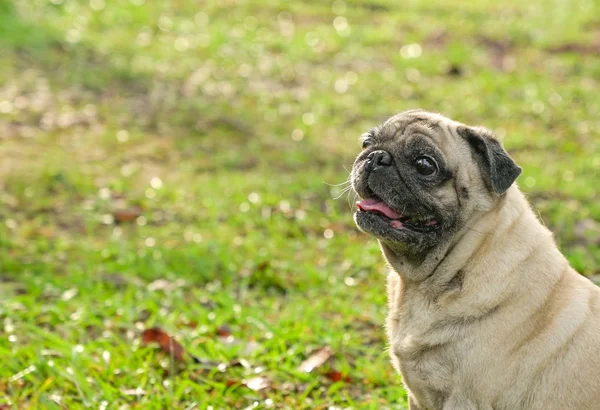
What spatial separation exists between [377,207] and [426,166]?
11.7 inches

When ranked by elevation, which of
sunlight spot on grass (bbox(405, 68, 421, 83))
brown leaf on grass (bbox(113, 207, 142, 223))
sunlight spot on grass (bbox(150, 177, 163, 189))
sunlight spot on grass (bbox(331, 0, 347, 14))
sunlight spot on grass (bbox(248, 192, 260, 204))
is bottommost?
sunlight spot on grass (bbox(331, 0, 347, 14))

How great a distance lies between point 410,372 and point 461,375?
9.8 inches

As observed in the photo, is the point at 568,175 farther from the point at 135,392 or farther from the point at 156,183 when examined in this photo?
the point at 135,392

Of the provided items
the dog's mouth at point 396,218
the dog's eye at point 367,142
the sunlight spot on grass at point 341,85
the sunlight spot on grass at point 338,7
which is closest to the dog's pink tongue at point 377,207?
the dog's mouth at point 396,218

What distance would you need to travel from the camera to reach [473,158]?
3.78m

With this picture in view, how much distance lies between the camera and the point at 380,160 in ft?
12.6

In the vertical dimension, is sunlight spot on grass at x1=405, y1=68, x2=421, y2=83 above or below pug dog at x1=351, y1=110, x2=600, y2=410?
below

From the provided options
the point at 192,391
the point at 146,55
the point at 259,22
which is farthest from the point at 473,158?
the point at 259,22

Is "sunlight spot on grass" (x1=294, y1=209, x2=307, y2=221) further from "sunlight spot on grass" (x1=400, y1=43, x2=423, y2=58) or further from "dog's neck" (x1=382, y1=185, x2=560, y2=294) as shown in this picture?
"sunlight spot on grass" (x1=400, y1=43, x2=423, y2=58)

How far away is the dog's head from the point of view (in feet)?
12.2

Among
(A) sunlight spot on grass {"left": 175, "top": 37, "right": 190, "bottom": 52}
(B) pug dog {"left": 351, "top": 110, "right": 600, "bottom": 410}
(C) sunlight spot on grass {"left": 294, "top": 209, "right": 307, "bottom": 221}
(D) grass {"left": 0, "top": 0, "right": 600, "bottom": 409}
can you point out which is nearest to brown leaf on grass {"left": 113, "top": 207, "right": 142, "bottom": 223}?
(D) grass {"left": 0, "top": 0, "right": 600, "bottom": 409}

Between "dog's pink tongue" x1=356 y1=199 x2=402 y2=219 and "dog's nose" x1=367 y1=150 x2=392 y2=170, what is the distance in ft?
0.56

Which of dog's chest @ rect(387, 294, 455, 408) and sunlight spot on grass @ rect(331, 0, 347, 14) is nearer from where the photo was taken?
dog's chest @ rect(387, 294, 455, 408)

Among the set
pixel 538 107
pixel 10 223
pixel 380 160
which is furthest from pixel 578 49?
pixel 380 160
